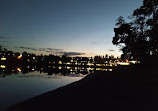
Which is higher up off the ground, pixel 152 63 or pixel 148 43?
pixel 148 43

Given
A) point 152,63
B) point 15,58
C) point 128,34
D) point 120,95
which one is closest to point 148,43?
point 128,34

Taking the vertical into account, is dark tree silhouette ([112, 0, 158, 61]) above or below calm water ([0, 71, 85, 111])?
above

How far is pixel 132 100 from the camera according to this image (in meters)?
7.73

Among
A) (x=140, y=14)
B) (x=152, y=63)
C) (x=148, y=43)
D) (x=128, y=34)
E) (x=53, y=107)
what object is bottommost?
(x=53, y=107)

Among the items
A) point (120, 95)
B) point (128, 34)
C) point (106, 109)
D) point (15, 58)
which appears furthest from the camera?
point (15, 58)

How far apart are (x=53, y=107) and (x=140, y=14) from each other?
3229 cm

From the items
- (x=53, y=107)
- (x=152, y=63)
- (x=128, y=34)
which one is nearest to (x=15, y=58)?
(x=128, y=34)

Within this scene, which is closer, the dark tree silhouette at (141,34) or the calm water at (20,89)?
the calm water at (20,89)

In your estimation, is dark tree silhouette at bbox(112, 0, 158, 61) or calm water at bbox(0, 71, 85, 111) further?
dark tree silhouette at bbox(112, 0, 158, 61)

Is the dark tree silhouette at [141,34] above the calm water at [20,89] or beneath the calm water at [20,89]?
above

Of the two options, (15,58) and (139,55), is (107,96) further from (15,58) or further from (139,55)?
(15,58)

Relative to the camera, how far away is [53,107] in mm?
7727

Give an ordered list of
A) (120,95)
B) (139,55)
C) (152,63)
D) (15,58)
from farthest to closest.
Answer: (15,58)
(139,55)
(152,63)
(120,95)

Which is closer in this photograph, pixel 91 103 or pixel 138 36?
pixel 91 103
